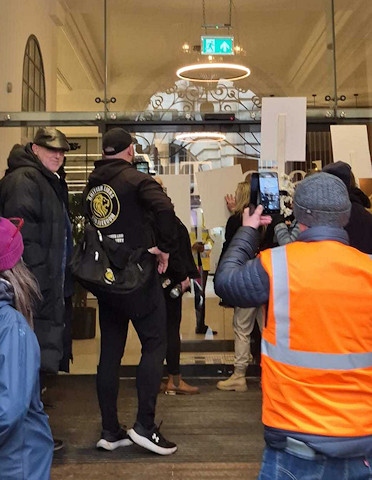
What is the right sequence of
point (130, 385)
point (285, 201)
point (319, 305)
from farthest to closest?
point (130, 385)
point (285, 201)
point (319, 305)

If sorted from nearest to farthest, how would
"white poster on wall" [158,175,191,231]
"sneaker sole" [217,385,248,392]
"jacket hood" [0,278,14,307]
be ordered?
"jacket hood" [0,278,14,307]
"sneaker sole" [217,385,248,392]
"white poster on wall" [158,175,191,231]

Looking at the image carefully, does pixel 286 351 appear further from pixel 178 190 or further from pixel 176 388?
pixel 178 190

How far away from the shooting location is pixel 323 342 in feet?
4.67

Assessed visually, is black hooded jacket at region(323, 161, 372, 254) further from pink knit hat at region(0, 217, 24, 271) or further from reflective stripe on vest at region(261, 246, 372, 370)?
pink knit hat at region(0, 217, 24, 271)

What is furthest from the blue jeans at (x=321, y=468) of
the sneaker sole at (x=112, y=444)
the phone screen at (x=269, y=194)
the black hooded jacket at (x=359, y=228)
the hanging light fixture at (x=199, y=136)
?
the hanging light fixture at (x=199, y=136)

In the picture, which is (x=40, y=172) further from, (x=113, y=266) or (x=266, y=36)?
(x=266, y=36)

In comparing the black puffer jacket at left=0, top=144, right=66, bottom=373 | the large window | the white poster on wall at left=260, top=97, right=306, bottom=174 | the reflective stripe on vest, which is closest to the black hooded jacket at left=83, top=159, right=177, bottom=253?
the black puffer jacket at left=0, top=144, right=66, bottom=373

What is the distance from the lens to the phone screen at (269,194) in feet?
6.11

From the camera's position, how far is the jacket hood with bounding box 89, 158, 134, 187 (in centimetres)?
290

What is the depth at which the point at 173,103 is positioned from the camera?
196 inches

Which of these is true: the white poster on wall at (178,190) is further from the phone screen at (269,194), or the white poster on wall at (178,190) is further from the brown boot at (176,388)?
the phone screen at (269,194)

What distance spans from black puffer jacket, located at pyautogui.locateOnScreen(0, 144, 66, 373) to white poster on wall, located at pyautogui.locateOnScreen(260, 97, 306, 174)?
3.58ft

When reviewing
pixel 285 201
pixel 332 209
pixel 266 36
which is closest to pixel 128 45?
pixel 266 36

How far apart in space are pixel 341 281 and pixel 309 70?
4233 millimetres
